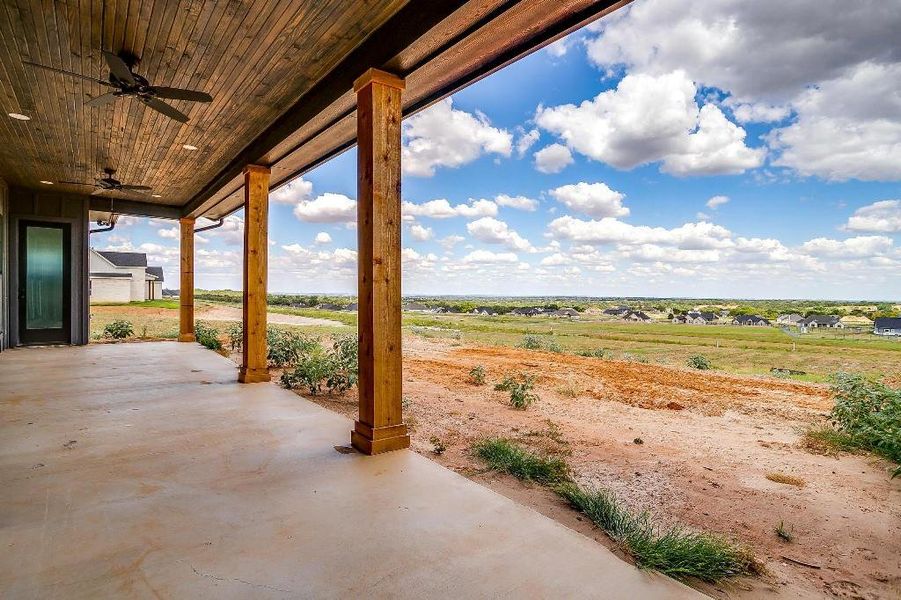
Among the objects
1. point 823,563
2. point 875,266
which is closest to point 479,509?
point 823,563

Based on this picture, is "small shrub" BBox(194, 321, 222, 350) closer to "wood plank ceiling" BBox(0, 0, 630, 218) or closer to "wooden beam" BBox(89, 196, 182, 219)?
→ "wooden beam" BBox(89, 196, 182, 219)

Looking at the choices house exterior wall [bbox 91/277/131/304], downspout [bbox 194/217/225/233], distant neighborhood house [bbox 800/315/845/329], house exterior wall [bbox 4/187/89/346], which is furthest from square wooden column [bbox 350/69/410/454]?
house exterior wall [bbox 91/277/131/304]

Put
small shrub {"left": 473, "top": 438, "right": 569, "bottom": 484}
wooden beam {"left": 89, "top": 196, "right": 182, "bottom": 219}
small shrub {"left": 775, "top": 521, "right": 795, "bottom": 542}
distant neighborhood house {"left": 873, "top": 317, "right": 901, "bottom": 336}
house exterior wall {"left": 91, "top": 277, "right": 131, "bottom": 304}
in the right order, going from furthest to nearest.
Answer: house exterior wall {"left": 91, "top": 277, "right": 131, "bottom": 304} < distant neighborhood house {"left": 873, "top": 317, "right": 901, "bottom": 336} < wooden beam {"left": 89, "top": 196, "right": 182, "bottom": 219} < small shrub {"left": 473, "top": 438, "right": 569, "bottom": 484} < small shrub {"left": 775, "top": 521, "right": 795, "bottom": 542}

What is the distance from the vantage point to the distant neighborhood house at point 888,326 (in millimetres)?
11582

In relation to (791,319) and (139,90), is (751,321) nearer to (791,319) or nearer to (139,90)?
(791,319)

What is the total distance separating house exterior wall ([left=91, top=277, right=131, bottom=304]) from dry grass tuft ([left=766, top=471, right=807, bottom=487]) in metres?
29.0

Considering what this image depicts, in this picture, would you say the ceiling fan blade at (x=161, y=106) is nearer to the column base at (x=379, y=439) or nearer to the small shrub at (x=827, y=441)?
the column base at (x=379, y=439)

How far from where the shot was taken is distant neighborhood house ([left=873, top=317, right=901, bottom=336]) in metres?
11.6

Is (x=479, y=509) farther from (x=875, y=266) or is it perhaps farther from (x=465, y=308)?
(x=465, y=308)

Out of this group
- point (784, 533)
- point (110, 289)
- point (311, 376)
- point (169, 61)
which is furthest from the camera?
point (110, 289)

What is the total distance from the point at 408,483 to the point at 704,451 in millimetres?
2490

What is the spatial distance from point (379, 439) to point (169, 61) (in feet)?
10.9

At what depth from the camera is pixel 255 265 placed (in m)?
5.09

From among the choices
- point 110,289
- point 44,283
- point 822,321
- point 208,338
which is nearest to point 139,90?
point 208,338
